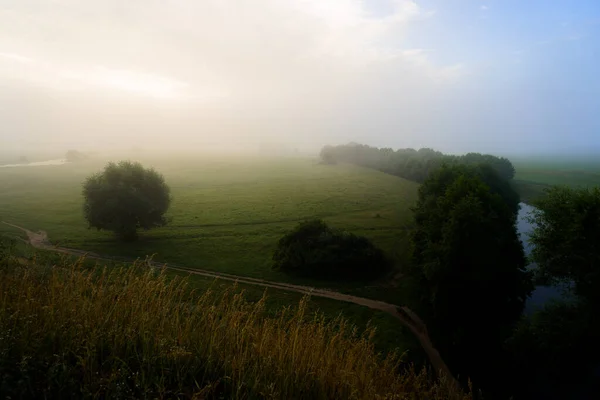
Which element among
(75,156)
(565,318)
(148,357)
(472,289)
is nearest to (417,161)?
(472,289)

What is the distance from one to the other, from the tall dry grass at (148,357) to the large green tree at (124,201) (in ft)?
151

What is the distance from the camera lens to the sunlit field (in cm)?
4569

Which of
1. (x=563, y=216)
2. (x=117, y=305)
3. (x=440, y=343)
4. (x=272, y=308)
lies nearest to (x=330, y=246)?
(x=272, y=308)

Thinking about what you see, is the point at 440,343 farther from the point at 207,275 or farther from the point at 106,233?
the point at 106,233

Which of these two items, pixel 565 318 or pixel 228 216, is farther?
pixel 228 216

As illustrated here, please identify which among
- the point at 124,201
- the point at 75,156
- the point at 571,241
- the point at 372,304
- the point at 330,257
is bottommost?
the point at 372,304

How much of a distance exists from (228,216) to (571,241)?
2118 inches

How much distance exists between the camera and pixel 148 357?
613 cm

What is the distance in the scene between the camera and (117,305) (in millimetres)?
7578

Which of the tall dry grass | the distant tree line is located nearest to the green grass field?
the tall dry grass

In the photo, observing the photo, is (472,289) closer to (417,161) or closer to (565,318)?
(565,318)

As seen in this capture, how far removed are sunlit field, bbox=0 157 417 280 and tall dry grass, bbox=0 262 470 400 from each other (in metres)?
31.2

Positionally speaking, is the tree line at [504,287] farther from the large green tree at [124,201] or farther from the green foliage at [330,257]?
the large green tree at [124,201]

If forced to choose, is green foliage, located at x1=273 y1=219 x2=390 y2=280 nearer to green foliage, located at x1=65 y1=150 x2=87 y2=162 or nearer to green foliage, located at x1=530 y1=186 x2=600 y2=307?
green foliage, located at x1=530 y1=186 x2=600 y2=307
